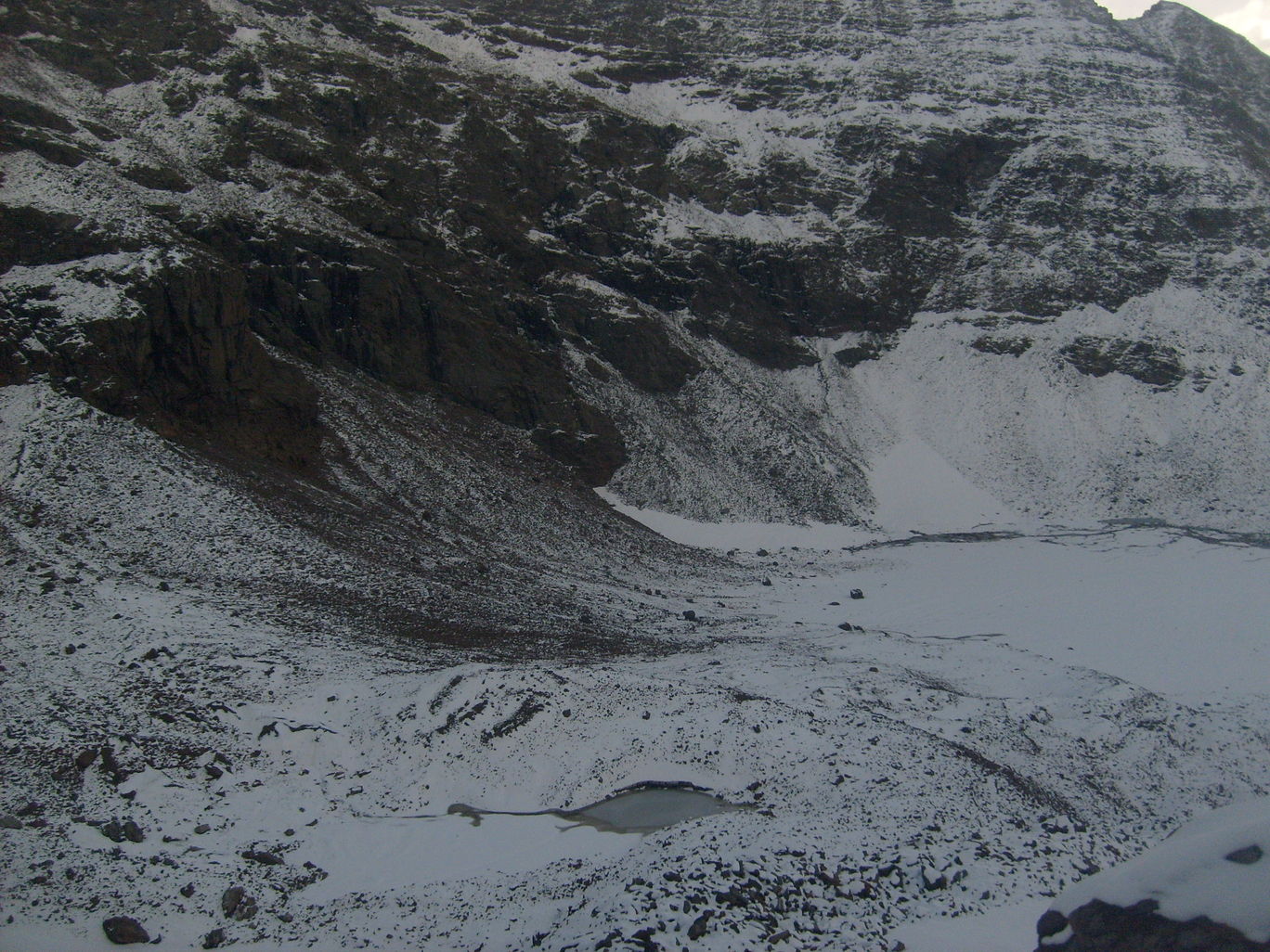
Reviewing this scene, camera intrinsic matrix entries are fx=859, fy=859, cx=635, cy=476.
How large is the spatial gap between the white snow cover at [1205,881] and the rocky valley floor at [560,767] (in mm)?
6222

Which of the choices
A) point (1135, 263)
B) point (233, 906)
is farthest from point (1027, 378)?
point (233, 906)

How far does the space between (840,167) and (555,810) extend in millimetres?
69575

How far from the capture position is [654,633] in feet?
94.6

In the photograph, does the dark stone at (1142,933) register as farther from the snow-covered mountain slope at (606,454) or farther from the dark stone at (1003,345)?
the dark stone at (1003,345)

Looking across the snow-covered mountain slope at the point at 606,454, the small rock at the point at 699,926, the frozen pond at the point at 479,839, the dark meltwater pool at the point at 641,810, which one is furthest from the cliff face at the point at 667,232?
the small rock at the point at 699,926

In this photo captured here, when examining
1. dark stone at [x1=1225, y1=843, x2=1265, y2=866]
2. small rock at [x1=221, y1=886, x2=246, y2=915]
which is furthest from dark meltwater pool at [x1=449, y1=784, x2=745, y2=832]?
dark stone at [x1=1225, y1=843, x2=1265, y2=866]

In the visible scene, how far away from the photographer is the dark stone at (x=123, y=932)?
12555mm

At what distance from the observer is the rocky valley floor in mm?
13375

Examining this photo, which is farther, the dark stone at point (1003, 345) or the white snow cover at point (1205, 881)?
the dark stone at point (1003, 345)

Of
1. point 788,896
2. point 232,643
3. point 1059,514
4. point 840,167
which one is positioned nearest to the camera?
point 788,896

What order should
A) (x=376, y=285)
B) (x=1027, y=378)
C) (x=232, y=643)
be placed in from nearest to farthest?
(x=232, y=643)
(x=376, y=285)
(x=1027, y=378)

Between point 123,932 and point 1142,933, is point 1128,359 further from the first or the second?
point 123,932

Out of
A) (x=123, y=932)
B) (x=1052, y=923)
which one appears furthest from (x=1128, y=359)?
(x=123, y=932)

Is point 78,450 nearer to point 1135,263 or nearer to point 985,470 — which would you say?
point 985,470
